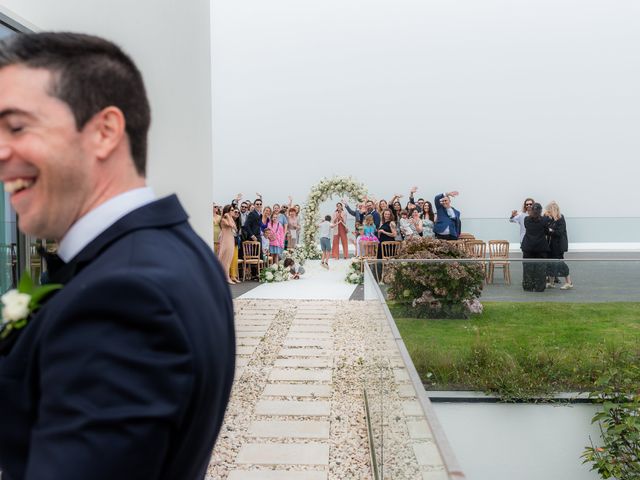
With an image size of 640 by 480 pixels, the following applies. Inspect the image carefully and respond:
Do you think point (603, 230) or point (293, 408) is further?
point (603, 230)

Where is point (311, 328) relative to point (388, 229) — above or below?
below

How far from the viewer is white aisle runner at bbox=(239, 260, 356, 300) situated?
11789mm

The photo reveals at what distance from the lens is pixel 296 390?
5.86m

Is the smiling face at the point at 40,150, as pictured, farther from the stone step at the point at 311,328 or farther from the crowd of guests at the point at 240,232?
the crowd of guests at the point at 240,232

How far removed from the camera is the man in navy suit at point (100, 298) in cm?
75

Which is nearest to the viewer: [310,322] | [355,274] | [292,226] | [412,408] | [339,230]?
[412,408]

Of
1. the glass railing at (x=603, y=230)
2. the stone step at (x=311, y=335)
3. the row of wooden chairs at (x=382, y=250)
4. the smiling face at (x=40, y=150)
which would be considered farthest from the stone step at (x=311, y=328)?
the glass railing at (x=603, y=230)

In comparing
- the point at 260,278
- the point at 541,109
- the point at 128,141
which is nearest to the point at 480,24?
the point at 541,109

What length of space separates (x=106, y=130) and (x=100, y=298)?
0.26 m

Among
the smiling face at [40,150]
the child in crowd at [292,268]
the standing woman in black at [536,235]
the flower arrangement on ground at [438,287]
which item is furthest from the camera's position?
the child in crowd at [292,268]

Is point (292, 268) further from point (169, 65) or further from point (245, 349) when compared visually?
point (169, 65)

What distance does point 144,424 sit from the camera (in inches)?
30.0

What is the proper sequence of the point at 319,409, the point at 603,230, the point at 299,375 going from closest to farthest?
the point at 319,409
the point at 299,375
the point at 603,230

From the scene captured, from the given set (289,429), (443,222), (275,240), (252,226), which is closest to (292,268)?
(275,240)
